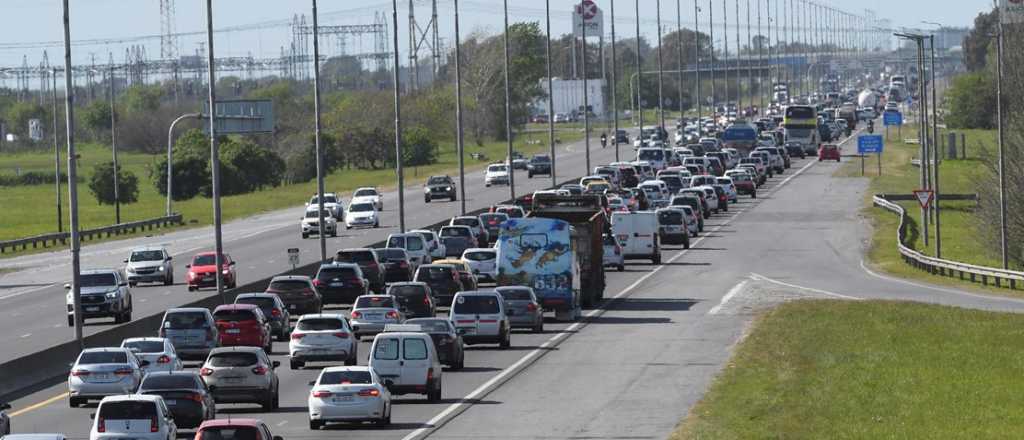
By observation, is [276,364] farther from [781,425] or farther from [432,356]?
[781,425]

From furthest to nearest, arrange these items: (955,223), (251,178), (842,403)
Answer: (251,178)
(955,223)
(842,403)

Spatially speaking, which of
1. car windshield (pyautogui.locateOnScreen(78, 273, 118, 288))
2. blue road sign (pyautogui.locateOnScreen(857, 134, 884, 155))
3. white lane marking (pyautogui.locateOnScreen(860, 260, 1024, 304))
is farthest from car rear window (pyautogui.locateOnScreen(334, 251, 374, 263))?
blue road sign (pyautogui.locateOnScreen(857, 134, 884, 155))

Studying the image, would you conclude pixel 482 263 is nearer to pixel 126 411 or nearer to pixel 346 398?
pixel 346 398

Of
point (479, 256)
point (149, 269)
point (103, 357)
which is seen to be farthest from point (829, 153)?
point (103, 357)

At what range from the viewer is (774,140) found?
16650 centimetres

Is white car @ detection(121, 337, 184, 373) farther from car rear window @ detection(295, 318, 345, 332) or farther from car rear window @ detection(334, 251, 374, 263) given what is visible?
car rear window @ detection(334, 251, 374, 263)

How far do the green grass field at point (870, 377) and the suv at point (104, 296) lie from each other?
17.6 metres

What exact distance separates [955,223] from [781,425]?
256 feet

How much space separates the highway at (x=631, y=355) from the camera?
123 ft

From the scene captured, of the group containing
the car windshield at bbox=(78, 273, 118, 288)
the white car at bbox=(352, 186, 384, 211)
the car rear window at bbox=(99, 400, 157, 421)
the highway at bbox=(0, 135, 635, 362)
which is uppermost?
the white car at bbox=(352, 186, 384, 211)

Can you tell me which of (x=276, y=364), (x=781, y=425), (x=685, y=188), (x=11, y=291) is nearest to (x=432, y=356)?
(x=276, y=364)

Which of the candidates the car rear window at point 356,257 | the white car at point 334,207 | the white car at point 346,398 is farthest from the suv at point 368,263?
the white car at point 334,207

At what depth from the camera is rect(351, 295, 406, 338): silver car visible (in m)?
54.5

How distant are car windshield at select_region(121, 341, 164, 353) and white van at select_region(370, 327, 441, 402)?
5.15 meters
